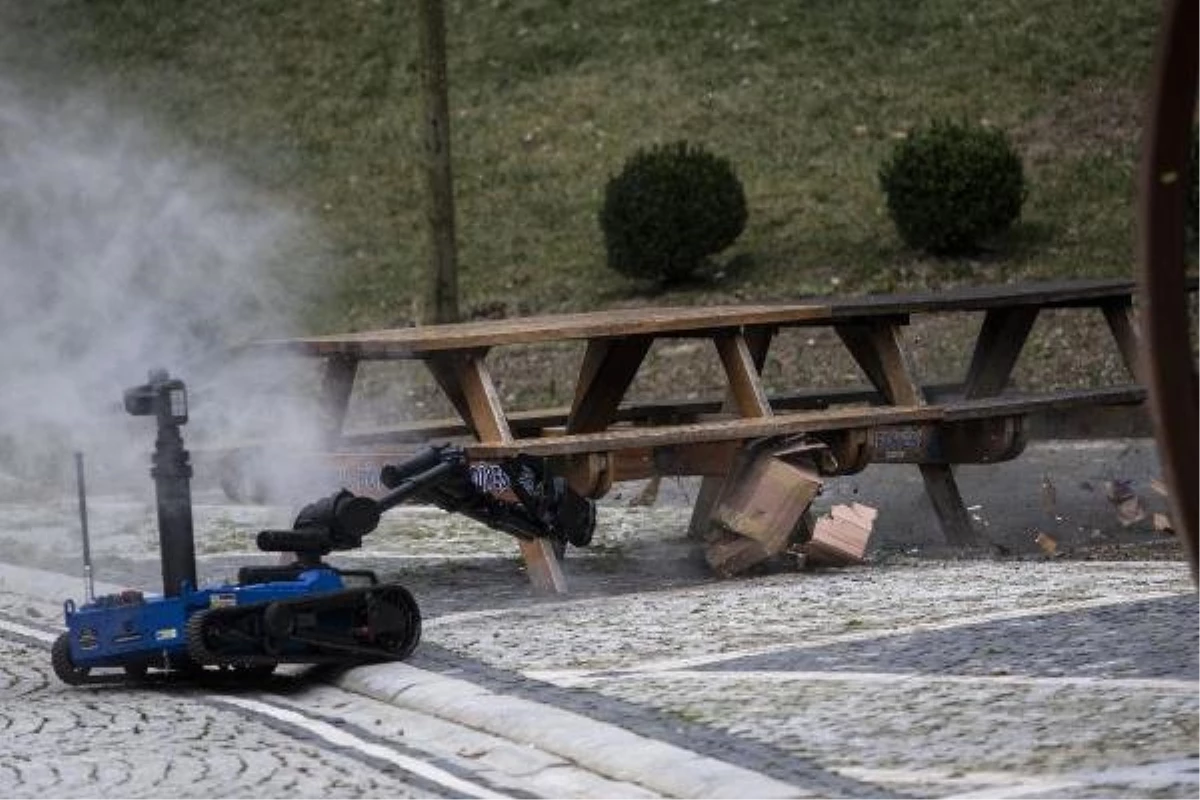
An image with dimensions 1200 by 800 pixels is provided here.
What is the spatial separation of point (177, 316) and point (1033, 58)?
13.7 metres

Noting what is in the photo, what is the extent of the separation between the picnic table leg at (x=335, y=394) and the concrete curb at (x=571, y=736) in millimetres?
3569

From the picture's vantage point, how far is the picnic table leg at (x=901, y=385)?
512 inches

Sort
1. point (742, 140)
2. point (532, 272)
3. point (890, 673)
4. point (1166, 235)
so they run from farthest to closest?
point (742, 140) → point (532, 272) → point (890, 673) → point (1166, 235)

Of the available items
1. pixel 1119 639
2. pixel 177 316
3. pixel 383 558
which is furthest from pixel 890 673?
pixel 177 316

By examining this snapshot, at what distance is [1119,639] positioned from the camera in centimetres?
920

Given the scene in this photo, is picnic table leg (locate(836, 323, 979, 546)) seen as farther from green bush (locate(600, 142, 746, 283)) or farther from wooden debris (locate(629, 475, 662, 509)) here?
green bush (locate(600, 142, 746, 283))

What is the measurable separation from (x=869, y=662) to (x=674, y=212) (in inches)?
585

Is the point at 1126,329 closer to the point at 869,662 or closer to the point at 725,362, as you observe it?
the point at 725,362

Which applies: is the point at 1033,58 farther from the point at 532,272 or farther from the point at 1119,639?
the point at 1119,639

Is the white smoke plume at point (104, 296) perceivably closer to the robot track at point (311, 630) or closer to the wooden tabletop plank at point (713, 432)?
the wooden tabletop plank at point (713, 432)

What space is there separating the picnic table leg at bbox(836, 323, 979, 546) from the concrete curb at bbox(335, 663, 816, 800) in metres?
4.21

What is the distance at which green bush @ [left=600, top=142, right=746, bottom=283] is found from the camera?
77.5ft

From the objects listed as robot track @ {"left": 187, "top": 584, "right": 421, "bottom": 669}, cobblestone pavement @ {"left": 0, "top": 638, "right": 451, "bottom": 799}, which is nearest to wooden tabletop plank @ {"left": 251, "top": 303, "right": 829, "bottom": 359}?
robot track @ {"left": 187, "top": 584, "right": 421, "bottom": 669}

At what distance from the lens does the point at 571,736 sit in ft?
26.4
